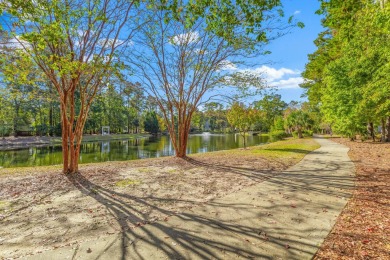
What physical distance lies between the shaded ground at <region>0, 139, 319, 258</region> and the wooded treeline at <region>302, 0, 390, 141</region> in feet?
17.8

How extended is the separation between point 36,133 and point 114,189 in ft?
139

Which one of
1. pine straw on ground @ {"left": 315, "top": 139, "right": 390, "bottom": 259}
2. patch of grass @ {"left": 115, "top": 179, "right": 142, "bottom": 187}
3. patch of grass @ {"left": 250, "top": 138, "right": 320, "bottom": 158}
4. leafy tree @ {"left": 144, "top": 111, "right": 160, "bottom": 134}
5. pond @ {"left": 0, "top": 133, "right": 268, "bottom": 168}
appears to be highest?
leafy tree @ {"left": 144, "top": 111, "right": 160, "bottom": 134}

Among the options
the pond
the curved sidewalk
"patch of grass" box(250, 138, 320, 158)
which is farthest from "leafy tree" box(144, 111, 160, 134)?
the curved sidewalk

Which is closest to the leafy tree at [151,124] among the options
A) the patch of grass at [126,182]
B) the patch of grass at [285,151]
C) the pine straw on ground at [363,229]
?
the patch of grass at [285,151]

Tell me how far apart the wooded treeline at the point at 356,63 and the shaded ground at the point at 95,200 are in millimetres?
5420

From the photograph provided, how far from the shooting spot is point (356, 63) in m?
14.8

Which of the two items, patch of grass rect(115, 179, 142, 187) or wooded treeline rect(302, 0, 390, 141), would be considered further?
wooded treeline rect(302, 0, 390, 141)

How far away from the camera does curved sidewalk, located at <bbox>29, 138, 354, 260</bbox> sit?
2688mm

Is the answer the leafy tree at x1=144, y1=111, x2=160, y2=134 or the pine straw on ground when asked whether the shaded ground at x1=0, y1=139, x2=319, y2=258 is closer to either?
the pine straw on ground

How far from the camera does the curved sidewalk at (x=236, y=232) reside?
2.69 m

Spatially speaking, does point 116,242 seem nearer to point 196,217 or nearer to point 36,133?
point 196,217

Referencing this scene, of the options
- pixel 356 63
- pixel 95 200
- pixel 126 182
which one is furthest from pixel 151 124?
pixel 95 200

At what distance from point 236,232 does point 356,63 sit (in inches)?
646

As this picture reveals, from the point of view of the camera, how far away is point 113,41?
25.0ft
